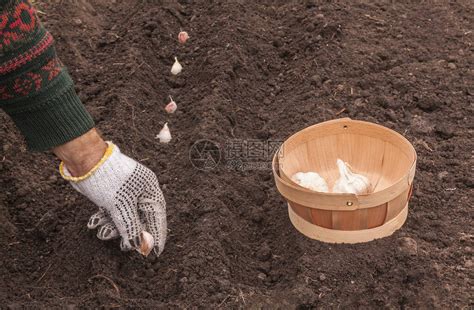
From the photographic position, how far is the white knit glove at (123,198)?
7.68 feet

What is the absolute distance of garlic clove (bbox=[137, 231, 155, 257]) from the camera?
8.46ft

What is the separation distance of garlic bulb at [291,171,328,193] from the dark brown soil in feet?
0.73

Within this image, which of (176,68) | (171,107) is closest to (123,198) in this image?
(171,107)

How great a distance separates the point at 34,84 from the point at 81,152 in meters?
0.32

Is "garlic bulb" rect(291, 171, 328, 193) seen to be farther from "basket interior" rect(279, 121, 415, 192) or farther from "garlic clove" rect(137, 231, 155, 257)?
"garlic clove" rect(137, 231, 155, 257)

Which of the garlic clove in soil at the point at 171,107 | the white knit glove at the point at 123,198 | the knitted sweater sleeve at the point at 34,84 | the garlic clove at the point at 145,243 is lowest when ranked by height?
the garlic clove in soil at the point at 171,107

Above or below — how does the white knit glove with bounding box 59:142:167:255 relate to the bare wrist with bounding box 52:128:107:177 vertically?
below

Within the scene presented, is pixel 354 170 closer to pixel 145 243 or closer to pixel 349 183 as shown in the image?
pixel 349 183

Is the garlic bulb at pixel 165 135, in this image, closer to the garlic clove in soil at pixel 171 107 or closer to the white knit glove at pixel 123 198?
the garlic clove in soil at pixel 171 107

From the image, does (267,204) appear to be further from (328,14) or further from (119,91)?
(328,14)

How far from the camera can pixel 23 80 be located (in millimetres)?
2064

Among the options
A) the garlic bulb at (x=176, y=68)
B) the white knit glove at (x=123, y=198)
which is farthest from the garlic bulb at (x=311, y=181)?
the garlic bulb at (x=176, y=68)

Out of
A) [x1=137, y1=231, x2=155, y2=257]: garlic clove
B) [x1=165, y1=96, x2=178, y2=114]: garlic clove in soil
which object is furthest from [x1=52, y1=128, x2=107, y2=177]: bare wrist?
[x1=165, y1=96, x2=178, y2=114]: garlic clove in soil

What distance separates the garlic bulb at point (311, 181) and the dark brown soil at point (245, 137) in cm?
22
